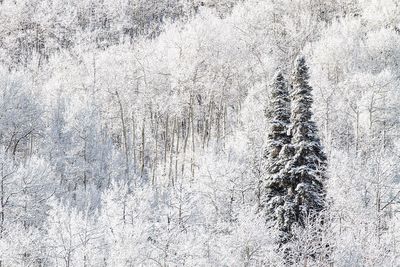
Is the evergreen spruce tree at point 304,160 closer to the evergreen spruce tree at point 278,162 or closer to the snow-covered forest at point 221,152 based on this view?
the snow-covered forest at point 221,152

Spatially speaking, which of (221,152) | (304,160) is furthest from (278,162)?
(221,152)

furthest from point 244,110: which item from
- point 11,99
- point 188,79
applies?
point 11,99

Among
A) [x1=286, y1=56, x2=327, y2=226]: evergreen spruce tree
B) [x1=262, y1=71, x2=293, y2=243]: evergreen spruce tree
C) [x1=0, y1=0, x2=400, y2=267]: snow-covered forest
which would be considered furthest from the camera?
[x1=0, y1=0, x2=400, y2=267]: snow-covered forest

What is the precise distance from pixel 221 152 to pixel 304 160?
15.9m

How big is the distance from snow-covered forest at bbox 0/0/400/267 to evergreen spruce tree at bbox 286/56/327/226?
8 centimetres

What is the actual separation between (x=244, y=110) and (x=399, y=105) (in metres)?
16.5

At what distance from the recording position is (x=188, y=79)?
1992 inches

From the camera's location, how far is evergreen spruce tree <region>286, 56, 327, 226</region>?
29.5m

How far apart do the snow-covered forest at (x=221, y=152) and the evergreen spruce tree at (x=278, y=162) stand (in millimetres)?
84

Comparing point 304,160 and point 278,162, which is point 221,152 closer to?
point 278,162

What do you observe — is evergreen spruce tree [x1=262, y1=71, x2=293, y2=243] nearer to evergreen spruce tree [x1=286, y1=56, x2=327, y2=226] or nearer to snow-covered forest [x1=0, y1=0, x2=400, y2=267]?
snow-covered forest [x1=0, y1=0, x2=400, y2=267]

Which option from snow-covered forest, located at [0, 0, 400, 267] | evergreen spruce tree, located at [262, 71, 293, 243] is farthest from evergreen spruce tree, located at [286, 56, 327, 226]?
evergreen spruce tree, located at [262, 71, 293, 243]

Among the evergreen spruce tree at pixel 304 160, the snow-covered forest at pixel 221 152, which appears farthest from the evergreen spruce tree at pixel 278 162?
the evergreen spruce tree at pixel 304 160

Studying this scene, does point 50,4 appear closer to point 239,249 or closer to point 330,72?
point 330,72
